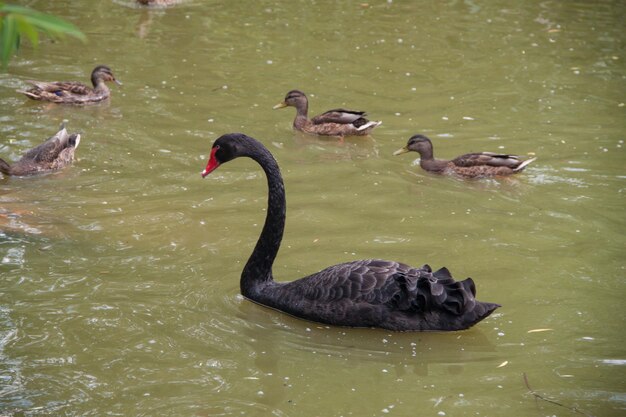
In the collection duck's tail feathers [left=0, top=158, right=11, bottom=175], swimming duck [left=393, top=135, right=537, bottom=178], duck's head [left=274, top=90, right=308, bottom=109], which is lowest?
duck's tail feathers [left=0, top=158, right=11, bottom=175]

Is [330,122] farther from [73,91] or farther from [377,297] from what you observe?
[377,297]

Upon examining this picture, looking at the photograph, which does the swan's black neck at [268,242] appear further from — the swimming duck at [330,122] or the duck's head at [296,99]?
the duck's head at [296,99]

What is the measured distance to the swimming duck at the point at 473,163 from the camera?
8.93m

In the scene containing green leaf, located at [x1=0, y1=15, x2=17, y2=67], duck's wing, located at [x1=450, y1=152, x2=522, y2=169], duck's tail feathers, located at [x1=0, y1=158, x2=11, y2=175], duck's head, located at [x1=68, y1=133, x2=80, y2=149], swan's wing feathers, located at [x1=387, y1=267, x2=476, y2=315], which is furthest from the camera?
duck's head, located at [x1=68, y1=133, x2=80, y2=149]

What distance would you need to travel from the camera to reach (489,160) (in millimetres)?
8938

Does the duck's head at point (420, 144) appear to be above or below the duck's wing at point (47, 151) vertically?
above

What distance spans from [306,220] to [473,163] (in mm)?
1975

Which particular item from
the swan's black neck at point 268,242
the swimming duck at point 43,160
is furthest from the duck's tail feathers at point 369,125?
the swan's black neck at point 268,242

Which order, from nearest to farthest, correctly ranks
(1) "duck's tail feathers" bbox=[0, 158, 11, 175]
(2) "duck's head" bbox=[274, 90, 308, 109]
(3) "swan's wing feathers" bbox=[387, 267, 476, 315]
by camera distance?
(3) "swan's wing feathers" bbox=[387, 267, 476, 315]
(1) "duck's tail feathers" bbox=[0, 158, 11, 175]
(2) "duck's head" bbox=[274, 90, 308, 109]

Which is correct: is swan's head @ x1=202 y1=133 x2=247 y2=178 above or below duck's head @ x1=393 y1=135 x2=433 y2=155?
above

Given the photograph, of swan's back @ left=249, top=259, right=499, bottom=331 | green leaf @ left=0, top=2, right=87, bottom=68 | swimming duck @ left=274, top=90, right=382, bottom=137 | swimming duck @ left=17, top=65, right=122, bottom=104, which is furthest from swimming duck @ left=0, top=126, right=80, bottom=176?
green leaf @ left=0, top=2, right=87, bottom=68

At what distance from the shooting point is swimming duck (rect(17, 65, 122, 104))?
34.5 ft

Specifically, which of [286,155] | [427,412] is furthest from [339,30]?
[427,412]

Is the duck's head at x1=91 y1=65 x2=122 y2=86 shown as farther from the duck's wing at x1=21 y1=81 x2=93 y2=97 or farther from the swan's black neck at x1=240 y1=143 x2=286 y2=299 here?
the swan's black neck at x1=240 y1=143 x2=286 y2=299
